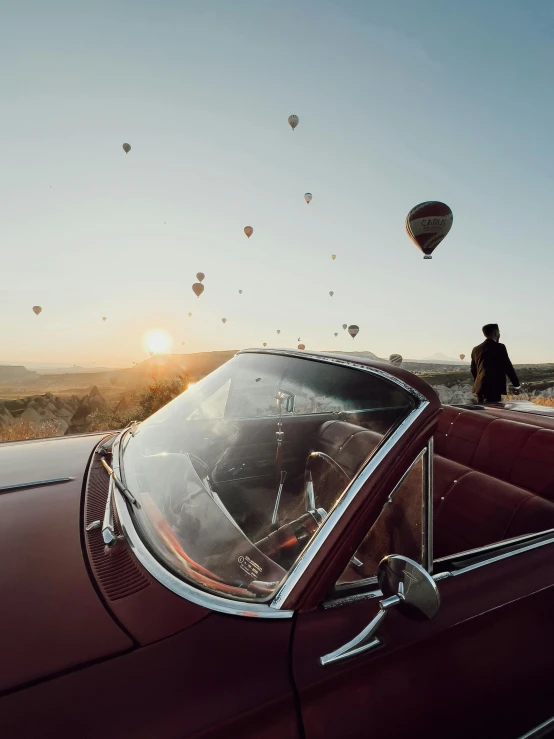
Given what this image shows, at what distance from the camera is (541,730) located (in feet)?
4.65

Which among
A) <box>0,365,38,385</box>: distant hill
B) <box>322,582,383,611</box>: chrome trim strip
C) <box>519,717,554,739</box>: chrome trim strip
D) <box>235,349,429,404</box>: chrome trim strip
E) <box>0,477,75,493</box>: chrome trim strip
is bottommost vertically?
<box>0,365,38,385</box>: distant hill

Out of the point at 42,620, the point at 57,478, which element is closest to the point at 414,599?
the point at 42,620

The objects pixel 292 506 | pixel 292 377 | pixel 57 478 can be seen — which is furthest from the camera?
pixel 292 377

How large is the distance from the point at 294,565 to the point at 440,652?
0.46 meters

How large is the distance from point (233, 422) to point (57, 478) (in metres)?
0.75

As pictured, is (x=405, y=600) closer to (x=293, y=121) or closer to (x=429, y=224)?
(x=429, y=224)

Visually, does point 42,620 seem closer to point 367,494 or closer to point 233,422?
point 367,494

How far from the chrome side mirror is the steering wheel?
273 millimetres

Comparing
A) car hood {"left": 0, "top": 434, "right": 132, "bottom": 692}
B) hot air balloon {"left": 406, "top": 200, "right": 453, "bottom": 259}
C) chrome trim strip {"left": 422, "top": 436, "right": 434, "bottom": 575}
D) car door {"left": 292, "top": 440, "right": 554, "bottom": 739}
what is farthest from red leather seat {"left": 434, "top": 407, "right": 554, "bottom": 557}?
hot air balloon {"left": 406, "top": 200, "right": 453, "bottom": 259}

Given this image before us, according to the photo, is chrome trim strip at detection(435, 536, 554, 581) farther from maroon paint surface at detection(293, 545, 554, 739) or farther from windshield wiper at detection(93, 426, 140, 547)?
windshield wiper at detection(93, 426, 140, 547)

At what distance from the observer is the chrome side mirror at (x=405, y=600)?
102cm

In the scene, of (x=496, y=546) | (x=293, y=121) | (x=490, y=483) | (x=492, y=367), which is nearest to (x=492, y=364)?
(x=492, y=367)

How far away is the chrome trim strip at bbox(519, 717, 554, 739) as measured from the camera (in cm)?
139

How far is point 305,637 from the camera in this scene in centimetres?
105
